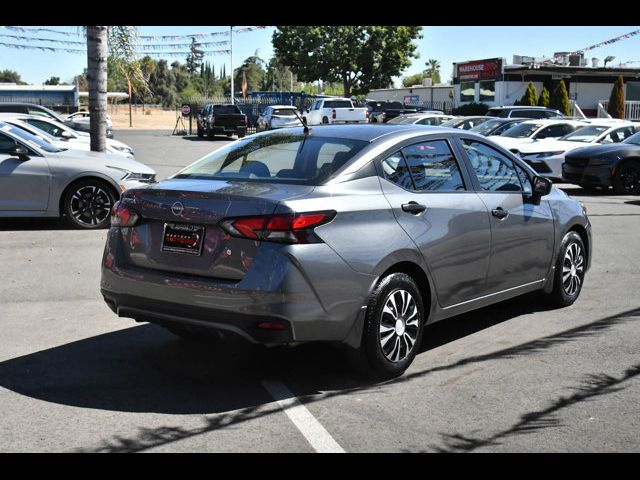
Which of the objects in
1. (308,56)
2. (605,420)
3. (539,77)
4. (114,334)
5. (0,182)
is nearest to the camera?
(605,420)

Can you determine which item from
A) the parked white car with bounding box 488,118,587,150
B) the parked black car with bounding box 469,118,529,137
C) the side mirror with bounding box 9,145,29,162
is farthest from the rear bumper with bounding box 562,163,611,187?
the side mirror with bounding box 9,145,29,162

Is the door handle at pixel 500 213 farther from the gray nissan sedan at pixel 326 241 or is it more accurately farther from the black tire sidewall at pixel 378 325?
the black tire sidewall at pixel 378 325

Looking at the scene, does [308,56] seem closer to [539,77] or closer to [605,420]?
[539,77]

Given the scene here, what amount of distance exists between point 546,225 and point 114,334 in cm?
373

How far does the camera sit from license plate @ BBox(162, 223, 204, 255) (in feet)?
16.6

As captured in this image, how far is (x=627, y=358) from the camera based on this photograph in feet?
19.6

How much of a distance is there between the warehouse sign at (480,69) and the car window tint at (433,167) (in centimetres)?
4618

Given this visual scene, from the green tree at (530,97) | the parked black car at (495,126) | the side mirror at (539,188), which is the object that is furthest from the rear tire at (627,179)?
the green tree at (530,97)

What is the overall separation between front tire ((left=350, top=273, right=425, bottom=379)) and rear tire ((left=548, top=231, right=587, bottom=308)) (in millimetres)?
2167

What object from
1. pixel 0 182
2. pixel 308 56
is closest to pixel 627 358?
pixel 0 182

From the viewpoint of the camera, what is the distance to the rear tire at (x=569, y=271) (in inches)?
288

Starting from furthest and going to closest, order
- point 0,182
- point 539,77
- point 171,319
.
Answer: point 539,77 < point 0,182 < point 171,319

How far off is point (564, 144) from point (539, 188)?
14.4m
